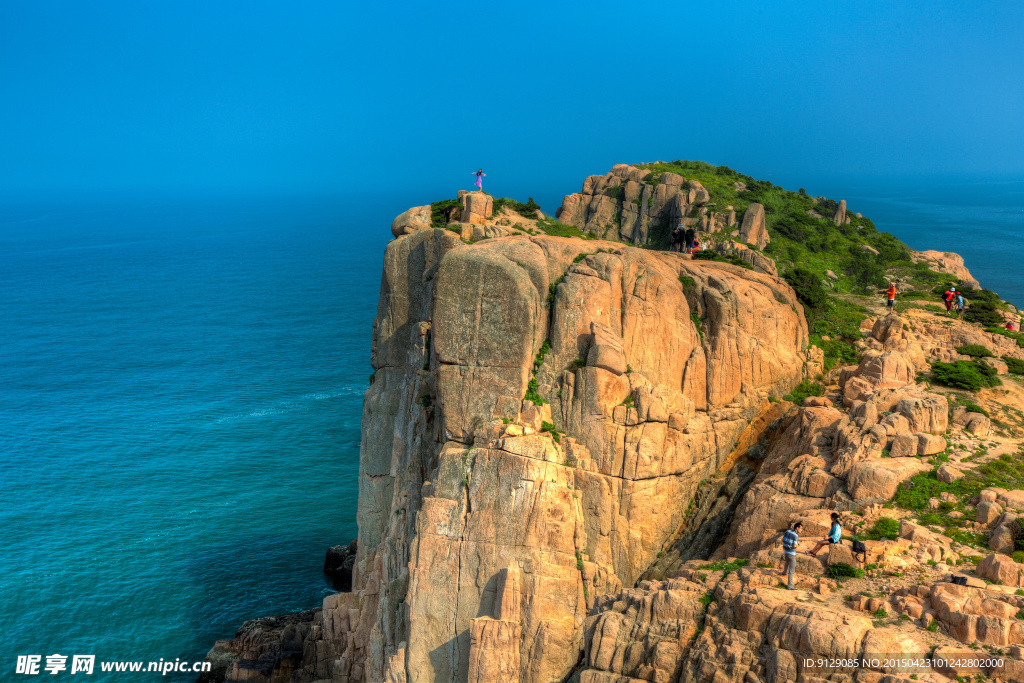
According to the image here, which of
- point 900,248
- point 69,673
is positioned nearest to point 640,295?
point 69,673

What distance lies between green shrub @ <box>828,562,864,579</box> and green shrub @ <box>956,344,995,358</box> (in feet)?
78.3

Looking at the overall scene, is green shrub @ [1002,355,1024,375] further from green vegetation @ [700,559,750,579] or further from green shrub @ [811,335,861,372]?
green vegetation @ [700,559,750,579]

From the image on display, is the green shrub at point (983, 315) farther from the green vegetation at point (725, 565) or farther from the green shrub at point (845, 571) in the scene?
the green vegetation at point (725, 565)

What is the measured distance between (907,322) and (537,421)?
29.0 metres

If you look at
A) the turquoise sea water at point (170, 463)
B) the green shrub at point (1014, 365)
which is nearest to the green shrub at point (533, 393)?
the turquoise sea water at point (170, 463)

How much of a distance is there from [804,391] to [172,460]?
59.5 metres

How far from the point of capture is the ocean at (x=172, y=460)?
51.0 metres

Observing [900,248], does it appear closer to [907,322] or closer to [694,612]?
[907,322]

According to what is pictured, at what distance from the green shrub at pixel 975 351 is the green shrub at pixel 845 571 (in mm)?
23864

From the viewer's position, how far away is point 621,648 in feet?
87.0

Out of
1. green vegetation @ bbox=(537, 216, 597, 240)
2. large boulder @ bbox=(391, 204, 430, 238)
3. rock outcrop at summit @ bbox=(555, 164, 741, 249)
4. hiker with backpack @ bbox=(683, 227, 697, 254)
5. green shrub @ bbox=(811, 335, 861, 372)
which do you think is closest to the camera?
large boulder @ bbox=(391, 204, 430, 238)

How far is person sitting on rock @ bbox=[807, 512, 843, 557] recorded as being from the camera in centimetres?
2688

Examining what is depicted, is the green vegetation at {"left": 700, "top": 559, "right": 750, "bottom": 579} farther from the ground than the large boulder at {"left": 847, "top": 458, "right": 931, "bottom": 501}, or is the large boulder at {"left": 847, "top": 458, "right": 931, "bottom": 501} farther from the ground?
the large boulder at {"left": 847, "top": 458, "right": 931, "bottom": 501}

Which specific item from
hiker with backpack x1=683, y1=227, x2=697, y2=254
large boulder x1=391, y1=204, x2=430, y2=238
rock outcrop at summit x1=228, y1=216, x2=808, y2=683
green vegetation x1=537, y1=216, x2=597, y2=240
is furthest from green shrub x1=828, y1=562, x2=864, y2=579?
hiker with backpack x1=683, y1=227, x2=697, y2=254
